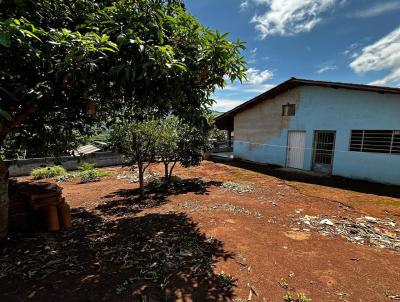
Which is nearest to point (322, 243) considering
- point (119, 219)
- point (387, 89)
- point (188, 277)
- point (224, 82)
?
point (188, 277)

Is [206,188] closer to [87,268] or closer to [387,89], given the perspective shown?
[87,268]

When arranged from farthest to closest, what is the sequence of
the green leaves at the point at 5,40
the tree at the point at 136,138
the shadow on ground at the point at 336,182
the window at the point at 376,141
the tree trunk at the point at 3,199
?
the window at the point at 376,141 → the shadow on ground at the point at 336,182 → the tree at the point at 136,138 → the tree trunk at the point at 3,199 → the green leaves at the point at 5,40

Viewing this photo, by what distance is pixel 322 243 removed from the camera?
15.3 ft

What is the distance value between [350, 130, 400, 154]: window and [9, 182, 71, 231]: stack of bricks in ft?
40.6

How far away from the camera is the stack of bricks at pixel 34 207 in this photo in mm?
4840

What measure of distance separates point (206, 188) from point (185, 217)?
11.8 feet

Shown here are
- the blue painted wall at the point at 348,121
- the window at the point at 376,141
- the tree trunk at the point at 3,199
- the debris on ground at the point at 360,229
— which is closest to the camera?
the tree trunk at the point at 3,199

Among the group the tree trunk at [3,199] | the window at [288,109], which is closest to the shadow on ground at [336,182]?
the window at [288,109]

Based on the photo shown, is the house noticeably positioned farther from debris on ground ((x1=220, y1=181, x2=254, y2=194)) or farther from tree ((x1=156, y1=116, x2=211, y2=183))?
tree ((x1=156, y1=116, x2=211, y2=183))

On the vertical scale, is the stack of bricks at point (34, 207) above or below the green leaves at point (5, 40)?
below

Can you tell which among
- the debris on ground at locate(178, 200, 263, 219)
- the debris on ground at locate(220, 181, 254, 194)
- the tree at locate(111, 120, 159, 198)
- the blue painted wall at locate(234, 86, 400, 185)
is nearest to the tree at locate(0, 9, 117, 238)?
the tree at locate(111, 120, 159, 198)

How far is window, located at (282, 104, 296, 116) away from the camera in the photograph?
1368cm

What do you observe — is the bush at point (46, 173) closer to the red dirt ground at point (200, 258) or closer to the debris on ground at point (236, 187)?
the red dirt ground at point (200, 258)

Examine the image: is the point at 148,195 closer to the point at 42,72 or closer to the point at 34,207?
the point at 34,207
